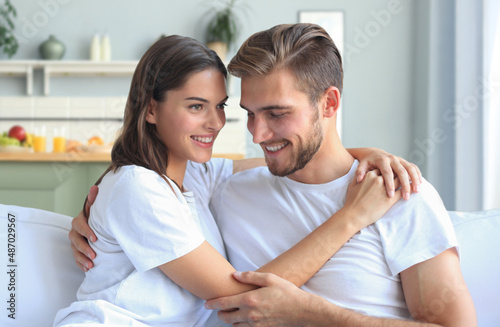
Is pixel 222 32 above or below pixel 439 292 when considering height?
above

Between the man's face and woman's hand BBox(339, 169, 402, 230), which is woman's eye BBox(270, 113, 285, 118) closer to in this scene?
the man's face

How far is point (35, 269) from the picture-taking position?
140cm

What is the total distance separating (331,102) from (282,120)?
18 cm

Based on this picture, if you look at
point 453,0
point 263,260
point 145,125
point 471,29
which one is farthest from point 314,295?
point 453,0

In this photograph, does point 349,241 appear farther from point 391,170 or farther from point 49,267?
point 49,267

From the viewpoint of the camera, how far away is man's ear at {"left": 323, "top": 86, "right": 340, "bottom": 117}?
57.9 inches

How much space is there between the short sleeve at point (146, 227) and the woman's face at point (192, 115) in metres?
0.23

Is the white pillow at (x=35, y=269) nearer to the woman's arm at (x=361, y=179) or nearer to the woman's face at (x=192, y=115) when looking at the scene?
the woman's arm at (x=361, y=179)

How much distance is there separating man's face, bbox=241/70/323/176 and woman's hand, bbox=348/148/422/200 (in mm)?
152

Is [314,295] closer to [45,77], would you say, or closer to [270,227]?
[270,227]

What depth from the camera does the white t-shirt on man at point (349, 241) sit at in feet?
4.07

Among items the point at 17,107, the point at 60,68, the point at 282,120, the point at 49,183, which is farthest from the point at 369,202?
the point at 17,107

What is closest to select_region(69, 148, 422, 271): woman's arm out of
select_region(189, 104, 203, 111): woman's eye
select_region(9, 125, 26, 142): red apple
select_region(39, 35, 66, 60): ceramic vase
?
select_region(189, 104, 203, 111): woman's eye

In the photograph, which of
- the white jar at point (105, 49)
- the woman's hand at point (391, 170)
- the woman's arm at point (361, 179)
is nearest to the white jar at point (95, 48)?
the white jar at point (105, 49)
